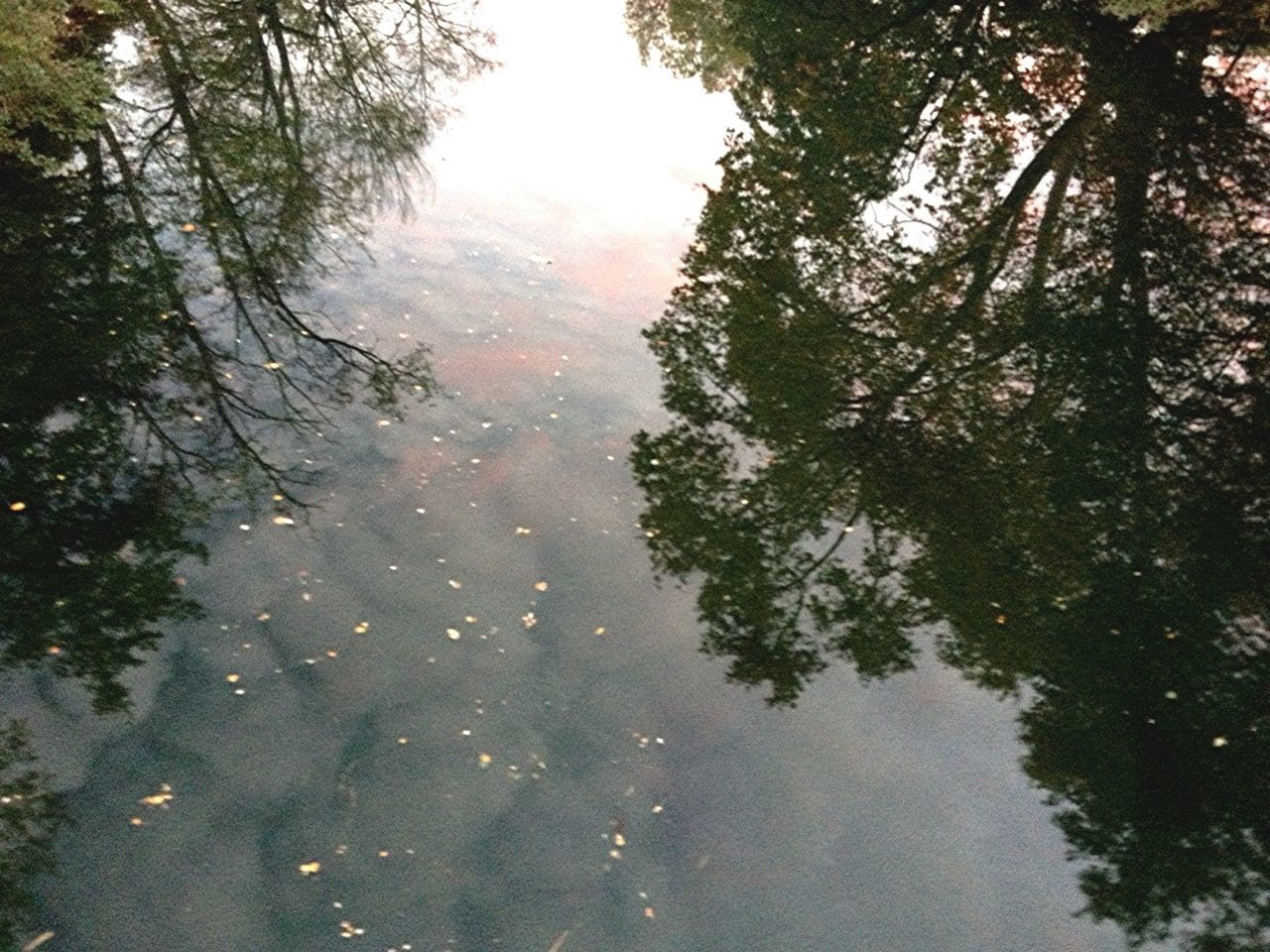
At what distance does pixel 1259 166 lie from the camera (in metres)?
Answer: 24.1

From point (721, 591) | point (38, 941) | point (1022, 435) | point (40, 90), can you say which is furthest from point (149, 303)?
point (1022, 435)

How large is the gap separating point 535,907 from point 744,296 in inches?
475

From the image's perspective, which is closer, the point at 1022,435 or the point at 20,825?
the point at 20,825

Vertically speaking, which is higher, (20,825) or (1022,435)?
(1022,435)

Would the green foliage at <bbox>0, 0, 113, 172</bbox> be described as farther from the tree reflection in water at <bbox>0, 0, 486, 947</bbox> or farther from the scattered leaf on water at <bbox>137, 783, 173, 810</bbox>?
the scattered leaf on water at <bbox>137, 783, 173, 810</bbox>

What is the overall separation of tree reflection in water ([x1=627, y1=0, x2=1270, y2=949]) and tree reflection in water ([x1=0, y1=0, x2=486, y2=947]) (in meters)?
5.78

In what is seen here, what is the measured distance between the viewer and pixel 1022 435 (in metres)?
15.6

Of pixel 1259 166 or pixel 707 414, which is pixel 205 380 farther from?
pixel 1259 166

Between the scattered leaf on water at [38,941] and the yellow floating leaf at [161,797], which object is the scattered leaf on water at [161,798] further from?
the scattered leaf on water at [38,941]

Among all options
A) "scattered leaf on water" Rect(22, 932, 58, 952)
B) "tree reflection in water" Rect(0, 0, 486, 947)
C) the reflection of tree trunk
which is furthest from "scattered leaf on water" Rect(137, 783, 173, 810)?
the reflection of tree trunk

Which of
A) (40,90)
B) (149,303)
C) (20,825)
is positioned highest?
(40,90)

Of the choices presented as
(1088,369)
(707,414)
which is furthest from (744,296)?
(1088,369)

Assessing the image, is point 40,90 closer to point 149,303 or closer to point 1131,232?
point 149,303

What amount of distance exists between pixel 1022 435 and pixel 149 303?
44.5 ft
